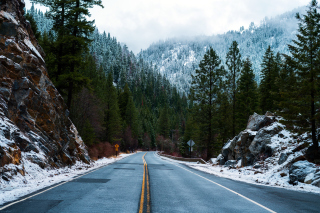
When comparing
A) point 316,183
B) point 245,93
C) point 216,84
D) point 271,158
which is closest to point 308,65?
point 271,158

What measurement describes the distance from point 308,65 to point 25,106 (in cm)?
1924

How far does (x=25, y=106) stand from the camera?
1557 cm

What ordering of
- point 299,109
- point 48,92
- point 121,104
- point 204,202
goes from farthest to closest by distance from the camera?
1. point 121,104
2. point 48,92
3. point 299,109
4. point 204,202

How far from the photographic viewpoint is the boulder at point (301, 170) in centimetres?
1301

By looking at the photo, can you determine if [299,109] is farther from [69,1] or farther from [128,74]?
[128,74]

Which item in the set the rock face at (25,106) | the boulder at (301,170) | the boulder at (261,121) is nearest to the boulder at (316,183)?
the boulder at (301,170)

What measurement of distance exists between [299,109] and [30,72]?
62.2 feet

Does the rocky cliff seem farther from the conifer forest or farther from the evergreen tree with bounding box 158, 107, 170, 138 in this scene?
the evergreen tree with bounding box 158, 107, 170, 138

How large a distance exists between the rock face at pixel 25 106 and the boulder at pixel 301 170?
48.6 ft

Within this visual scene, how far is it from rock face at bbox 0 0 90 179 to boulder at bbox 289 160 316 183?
14.8 m

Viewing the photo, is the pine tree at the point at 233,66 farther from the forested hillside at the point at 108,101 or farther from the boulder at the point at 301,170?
the boulder at the point at 301,170

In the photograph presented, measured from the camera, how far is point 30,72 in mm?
17250

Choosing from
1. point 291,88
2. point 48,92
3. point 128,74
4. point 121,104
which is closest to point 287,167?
point 291,88

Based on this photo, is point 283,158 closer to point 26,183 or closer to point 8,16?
point 26,183
